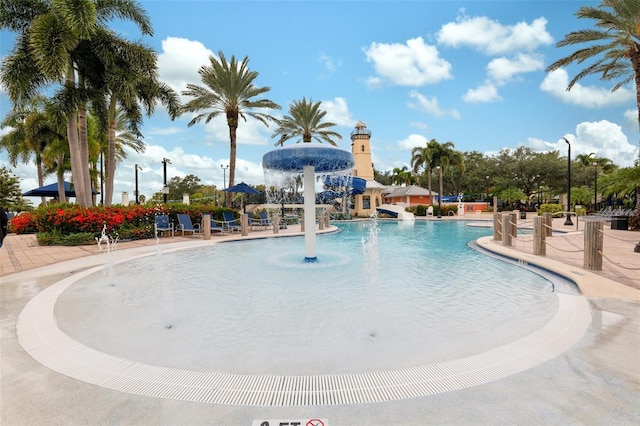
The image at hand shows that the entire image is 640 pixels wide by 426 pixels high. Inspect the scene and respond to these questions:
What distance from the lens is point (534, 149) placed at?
5100 centimetres

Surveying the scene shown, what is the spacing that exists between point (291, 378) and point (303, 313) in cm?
197

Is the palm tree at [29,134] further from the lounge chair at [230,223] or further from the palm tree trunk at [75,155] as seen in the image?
the lounge chair at [230,223]

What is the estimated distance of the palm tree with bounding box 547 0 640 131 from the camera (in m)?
13.5

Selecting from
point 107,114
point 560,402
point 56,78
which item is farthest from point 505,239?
point 107,114

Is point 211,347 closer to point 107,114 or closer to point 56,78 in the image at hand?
point 56,78

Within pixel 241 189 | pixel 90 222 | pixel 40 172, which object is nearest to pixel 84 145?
pixel 90 222

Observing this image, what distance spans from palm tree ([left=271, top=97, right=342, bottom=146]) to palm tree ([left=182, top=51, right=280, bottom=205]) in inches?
256

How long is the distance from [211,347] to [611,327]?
194 inches

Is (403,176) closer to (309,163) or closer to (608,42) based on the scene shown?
(608,42)

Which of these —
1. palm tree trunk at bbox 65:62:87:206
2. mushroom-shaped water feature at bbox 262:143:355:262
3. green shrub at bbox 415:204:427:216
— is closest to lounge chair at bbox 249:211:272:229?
palm tree trunk at bbox 65:62:87:206

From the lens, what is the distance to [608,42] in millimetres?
15227

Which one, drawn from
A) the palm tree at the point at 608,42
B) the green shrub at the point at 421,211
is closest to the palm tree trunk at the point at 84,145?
the palm tree at the point at 608,42

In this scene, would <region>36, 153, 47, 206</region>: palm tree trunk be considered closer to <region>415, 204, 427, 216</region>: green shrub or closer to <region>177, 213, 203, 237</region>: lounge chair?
<region>177, 213, 203, 237</region>: lounge chair

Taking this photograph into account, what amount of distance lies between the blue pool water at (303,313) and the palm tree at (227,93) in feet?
53.3
